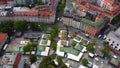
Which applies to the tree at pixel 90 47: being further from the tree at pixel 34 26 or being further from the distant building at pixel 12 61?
the distant building at pixel 12 61

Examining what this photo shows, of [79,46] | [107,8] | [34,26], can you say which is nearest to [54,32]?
[34,26]

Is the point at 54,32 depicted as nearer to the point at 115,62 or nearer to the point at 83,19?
the point at 83,19

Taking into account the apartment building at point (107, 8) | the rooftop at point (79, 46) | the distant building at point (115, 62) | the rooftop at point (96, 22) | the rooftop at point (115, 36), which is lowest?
the distant building at point (115, 62)

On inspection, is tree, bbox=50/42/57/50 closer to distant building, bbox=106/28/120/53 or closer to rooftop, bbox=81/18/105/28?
rooftop, bbox=81/18/105/28

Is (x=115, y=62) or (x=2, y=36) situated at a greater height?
(x=2, y=36)

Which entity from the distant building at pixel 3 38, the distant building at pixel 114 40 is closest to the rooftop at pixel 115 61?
the distant building at pixel 114 40

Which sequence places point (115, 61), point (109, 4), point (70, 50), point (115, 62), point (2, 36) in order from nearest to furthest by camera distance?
1. point (115, 62)
2. point (115, 61)
3. point (70, 50)
4. point (2, 36)
5. point (109, 4)

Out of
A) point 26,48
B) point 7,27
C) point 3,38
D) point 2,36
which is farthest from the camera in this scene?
point 7,27
